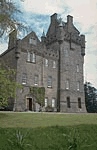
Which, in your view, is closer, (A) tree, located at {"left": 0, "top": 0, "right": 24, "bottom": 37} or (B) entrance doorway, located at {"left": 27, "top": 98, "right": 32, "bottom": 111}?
(A) tree, located at {"left": 0, "top": 0, "right": 24, "bottom": 37}

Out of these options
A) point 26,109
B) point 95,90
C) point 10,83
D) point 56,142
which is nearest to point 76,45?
point 26,109

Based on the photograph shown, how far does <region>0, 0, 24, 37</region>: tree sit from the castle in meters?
22.6

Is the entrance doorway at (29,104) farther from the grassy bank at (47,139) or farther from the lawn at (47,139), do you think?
the grassy bank at (47,139)

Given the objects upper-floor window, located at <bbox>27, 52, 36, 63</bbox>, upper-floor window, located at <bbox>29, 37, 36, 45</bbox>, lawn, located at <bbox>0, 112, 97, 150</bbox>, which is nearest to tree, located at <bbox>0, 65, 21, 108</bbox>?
lawn, located at <bbox>0, 112, 97, 150</bbox>

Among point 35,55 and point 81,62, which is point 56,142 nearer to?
point 35,55

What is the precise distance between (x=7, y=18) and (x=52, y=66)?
32.3 m

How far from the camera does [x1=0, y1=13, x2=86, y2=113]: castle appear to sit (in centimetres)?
4756

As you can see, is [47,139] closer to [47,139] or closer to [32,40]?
[47,139]

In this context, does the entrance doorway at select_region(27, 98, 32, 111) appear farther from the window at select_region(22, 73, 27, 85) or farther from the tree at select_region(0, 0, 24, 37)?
the tree at select_region(0, 0, 24, 37)

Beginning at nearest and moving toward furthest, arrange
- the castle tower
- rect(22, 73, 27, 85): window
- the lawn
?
the lawn < rect(22, 73, 27, 85): window < the castle tower

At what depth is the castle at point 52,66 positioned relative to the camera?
4756 cm

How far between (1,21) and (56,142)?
10970 millimetres

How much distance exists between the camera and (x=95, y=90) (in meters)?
82.9

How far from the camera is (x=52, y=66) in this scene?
52.9m
